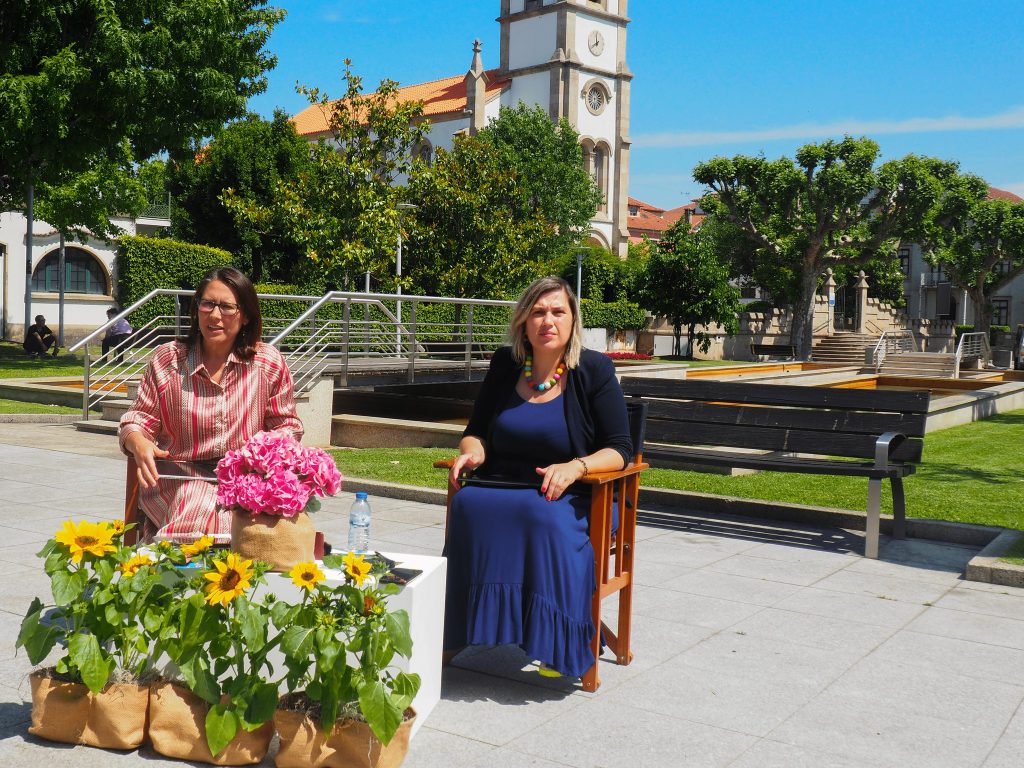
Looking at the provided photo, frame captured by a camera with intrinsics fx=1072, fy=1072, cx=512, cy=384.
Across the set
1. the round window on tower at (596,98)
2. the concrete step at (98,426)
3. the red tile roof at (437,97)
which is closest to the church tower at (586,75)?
the round window on tower at (596,98)

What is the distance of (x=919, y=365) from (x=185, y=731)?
137 feet

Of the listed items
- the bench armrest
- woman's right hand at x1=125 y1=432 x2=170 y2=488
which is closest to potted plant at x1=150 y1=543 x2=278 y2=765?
woman's right hand at x1=125 y1=432 x2=170 y2=488

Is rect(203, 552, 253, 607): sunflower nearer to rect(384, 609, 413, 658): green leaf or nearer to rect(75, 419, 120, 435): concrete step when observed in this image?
rect(384, 609, 413, 658): green leaf

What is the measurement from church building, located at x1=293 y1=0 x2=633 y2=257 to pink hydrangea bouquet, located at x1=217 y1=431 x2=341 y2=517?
63305 mm

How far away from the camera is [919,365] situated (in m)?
41.4

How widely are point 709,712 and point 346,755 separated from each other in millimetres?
1419

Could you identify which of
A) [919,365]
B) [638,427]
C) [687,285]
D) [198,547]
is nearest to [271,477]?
[198,547]

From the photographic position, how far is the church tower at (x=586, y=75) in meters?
65.6

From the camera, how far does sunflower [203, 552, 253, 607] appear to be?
10.6 feet

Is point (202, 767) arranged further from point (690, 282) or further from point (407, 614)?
point (690, 282)

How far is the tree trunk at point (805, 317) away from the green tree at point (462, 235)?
24.8 metres

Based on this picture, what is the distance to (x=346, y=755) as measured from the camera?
3225 millimetres

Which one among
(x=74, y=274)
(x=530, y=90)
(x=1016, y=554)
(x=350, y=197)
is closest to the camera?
(x=1016, y=554)

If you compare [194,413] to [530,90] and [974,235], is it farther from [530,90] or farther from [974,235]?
[530,90]
